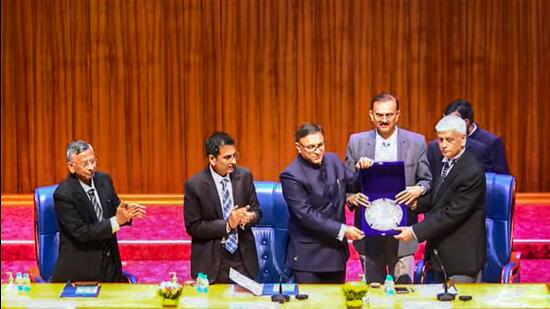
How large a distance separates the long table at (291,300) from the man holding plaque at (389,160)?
26.1 inches

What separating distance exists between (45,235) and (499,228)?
8.21 ft

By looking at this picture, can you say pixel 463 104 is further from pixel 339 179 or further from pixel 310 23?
pixel 310 23

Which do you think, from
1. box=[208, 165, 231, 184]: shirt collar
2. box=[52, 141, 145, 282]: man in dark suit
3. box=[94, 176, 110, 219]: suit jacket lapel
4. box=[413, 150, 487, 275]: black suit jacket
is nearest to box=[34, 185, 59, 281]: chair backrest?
box=[52, 141, 145, 282]: man in dark suit

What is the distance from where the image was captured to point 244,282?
13.8 ft

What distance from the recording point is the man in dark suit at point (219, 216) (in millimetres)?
4559

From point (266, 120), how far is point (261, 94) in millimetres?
240

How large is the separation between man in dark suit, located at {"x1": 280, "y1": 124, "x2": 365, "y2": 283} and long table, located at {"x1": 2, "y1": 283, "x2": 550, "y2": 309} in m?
0.29

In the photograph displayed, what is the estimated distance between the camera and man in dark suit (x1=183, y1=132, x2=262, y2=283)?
179 inches

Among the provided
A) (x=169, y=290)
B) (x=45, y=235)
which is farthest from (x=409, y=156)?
(x=45, y=235)

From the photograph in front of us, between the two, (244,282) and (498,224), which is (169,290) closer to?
(244,282)

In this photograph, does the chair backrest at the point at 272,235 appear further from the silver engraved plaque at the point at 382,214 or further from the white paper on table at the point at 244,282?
the white paper on table at the point at 244,282

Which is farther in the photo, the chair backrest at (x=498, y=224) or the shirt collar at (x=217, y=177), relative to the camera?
the chair backrest at (x=498, y=224)

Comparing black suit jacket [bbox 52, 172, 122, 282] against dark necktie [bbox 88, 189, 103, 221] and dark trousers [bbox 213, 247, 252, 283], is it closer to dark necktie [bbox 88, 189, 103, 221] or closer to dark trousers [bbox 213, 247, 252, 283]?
dark necktie [bbox 88, 189, 103, 221]

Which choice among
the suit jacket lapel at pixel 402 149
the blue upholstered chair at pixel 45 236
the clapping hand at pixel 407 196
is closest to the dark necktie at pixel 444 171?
the clapping hand at pixel 407 196
